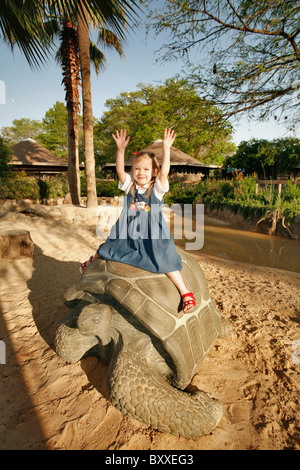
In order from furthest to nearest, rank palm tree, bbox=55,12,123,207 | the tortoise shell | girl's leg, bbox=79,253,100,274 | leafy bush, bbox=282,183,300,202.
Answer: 1. leafy bush, bbox=282,183,300,202
2. palm tree, bbox=55,12,123,207
3. girl's leg, bbox=79,253,100,274
4. the tortoise shell

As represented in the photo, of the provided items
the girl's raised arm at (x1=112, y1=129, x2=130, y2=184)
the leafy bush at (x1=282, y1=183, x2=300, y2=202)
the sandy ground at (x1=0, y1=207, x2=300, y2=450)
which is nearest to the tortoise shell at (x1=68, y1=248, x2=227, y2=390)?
the sandy ground at (x1=0, y1=207, x2=300, y2=450)

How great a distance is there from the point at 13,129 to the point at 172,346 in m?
58.7

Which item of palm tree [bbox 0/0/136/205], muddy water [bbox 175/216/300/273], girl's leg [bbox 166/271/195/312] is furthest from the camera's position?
muddy water [bbox 175/216/300/273]

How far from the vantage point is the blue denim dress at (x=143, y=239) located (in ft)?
6.00

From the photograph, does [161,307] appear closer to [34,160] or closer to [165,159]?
[165,159]

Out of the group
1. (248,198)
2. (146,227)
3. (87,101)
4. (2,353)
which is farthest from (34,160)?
(146,227)

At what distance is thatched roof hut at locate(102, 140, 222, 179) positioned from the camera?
18.5 m

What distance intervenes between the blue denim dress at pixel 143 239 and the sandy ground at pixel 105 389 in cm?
95

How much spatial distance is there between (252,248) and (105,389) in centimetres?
588

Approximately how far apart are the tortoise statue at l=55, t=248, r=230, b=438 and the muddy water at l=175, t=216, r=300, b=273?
13.6ft

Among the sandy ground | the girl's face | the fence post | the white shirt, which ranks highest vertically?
the girl's face

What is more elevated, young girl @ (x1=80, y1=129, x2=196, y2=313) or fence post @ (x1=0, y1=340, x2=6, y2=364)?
young girl @ (x1=80, y1=129, x2=196, y2=313)

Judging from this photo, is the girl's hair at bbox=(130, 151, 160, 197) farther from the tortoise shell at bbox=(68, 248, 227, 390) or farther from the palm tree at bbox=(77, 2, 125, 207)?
the palm tree at bbox=(77, 2, 125, 207)
